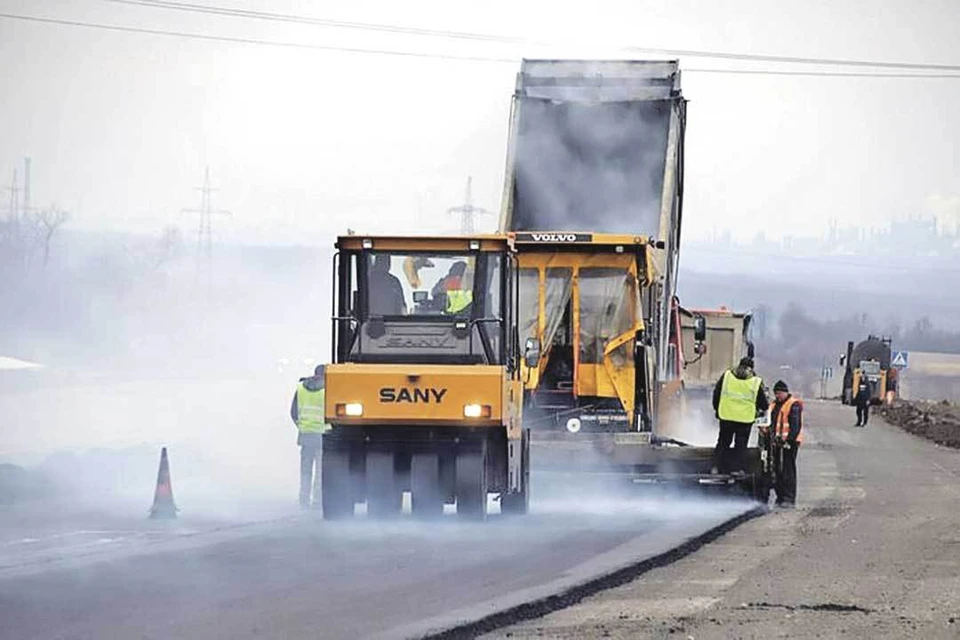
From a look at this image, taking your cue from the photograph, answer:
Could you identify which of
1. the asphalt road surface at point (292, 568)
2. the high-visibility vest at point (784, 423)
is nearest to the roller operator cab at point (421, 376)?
the asphalt road surface at point (292, 568)

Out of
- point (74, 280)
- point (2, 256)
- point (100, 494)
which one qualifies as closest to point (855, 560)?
point (100, 494)

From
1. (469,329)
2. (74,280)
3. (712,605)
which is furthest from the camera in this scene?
(74,280)

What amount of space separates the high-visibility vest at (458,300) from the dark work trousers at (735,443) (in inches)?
183

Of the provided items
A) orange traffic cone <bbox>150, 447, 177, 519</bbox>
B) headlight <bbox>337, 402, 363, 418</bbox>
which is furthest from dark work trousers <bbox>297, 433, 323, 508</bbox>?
headlight <bbox>337, 402, 363, 418</bbox>

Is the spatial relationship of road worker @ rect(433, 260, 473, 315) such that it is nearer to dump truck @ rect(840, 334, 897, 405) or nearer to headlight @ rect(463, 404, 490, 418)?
headlight @ rect(463, 404, 490, 418)

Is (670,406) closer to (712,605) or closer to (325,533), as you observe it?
(325,533)

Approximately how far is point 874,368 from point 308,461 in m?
49.7

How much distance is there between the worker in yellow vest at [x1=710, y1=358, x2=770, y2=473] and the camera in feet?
67.1

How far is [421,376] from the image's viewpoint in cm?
1670

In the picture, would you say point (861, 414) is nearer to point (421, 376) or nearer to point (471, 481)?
point (471, 481)

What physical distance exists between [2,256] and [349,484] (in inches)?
786

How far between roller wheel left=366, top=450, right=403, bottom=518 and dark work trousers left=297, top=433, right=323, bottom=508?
259 cm

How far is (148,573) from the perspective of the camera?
42.8ft

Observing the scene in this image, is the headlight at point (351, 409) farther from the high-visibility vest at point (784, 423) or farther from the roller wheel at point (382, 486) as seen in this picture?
the high-visibility vest at point (784, 423)
